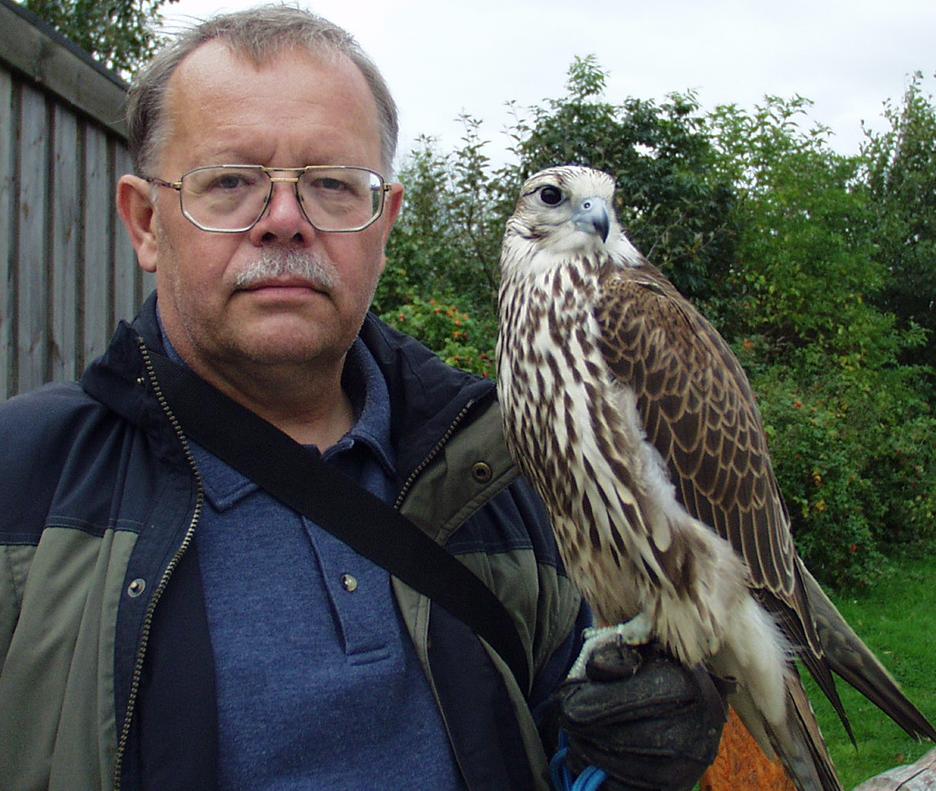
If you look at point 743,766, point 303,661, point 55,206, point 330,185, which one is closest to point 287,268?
point 330,185

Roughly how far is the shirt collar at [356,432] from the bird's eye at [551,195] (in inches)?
24.7

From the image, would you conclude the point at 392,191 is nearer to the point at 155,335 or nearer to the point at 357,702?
the point at 155,335

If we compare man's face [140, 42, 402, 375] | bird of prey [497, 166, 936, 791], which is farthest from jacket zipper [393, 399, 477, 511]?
man's face [140, 42, 402, 375]

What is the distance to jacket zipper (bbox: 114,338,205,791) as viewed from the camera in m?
1.44

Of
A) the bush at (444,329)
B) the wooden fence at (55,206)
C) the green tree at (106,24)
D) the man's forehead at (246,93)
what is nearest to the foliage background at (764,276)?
the bush at (444,329)

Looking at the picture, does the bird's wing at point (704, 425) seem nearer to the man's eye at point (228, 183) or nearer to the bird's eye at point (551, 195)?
the bird's eye at point (551, 195)

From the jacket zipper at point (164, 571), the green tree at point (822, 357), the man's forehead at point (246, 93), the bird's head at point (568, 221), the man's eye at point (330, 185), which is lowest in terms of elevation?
the green tree at point (822, 357)

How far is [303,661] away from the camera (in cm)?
165

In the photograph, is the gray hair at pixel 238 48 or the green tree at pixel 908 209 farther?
the green tree at pixel 908 209

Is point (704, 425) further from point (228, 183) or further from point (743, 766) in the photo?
point (743, 766)

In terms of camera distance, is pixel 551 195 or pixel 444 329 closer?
pixel 551 195

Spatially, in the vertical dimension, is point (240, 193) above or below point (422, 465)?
above

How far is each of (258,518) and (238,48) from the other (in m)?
0.96

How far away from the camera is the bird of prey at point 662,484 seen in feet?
6.30
